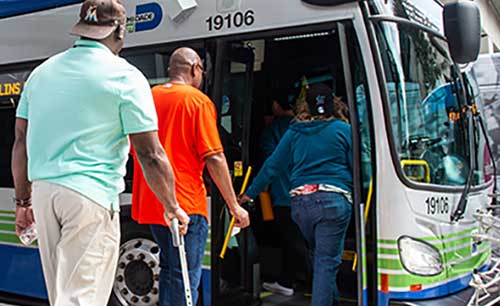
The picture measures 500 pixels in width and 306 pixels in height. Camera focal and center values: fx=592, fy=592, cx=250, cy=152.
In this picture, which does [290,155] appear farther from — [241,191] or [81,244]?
[81,244]

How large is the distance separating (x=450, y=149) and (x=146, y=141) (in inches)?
90.2

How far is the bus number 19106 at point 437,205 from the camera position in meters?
3.76

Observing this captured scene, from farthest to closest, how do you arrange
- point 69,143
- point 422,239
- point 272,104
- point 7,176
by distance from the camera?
1. point 272,104
2. point 7,176
3. point 422,239
4. point 69,143

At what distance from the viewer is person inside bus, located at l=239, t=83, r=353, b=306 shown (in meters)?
4.05

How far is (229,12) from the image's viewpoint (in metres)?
4.27

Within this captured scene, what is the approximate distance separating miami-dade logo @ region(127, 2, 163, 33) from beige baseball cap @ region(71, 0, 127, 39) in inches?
73.1

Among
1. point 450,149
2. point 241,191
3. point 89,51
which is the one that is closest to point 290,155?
point 241,191

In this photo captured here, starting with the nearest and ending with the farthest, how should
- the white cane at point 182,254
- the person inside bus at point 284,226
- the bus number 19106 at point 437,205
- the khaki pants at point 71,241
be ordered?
1. the khaki pants at point 71,241
2. the white cane at point 182,254
3. the bus number 19106 at point 437,205
4. the person inside bus at point 284,226

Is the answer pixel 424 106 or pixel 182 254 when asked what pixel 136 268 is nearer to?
pixel 182 254

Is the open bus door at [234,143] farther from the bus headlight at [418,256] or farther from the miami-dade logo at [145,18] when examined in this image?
the bus headlight at [418,256]

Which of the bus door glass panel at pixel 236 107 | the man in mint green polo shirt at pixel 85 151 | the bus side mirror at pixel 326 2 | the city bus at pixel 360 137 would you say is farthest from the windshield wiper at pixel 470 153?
the man in mint green polo shirt at pixel 85 151

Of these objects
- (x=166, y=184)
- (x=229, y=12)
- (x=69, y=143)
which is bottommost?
(x=166, y=184)

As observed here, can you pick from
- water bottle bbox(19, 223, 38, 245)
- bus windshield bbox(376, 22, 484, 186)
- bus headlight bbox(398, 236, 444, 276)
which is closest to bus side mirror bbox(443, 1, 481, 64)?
bus windshield bbox(376, 22, 484, 186)

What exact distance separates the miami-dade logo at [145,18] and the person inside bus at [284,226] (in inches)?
59.7
